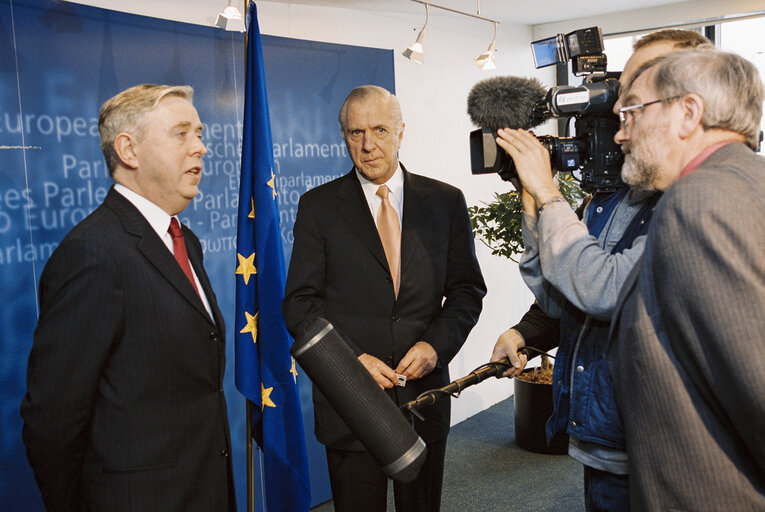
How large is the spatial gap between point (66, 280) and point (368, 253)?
1.02 m

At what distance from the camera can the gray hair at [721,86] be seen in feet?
3.84

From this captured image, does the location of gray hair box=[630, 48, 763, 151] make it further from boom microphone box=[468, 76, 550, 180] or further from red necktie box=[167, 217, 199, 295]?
red necktie box=[167, 217, 199, 295]

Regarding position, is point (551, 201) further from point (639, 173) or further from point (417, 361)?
point (417, 361)

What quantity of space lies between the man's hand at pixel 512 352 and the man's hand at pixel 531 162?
0.39m

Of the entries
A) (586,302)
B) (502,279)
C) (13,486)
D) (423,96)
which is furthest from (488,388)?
(586,302)

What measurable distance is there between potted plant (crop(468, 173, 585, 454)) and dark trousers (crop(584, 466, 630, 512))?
8.31 ft

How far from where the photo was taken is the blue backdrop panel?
2443 millimetres

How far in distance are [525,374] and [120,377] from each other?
3.24 m

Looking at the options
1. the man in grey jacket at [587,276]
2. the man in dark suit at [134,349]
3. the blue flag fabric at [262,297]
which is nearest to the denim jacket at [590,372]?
the man in grey jacket at [587,276]

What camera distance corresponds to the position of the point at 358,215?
2.29 m

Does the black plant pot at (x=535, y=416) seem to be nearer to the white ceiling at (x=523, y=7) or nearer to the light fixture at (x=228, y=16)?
the white ceiling at (x=523, y=7)

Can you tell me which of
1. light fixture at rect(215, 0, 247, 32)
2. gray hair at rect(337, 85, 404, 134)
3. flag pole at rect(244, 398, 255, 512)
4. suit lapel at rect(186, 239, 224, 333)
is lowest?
flag pole at rect(244, 398, 255, 512)

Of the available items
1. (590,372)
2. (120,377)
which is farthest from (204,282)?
(590,372)

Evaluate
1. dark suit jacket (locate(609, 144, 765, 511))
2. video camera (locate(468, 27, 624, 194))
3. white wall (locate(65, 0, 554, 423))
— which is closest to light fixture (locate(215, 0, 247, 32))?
white wall (locate(65, 0, 554, 423))
